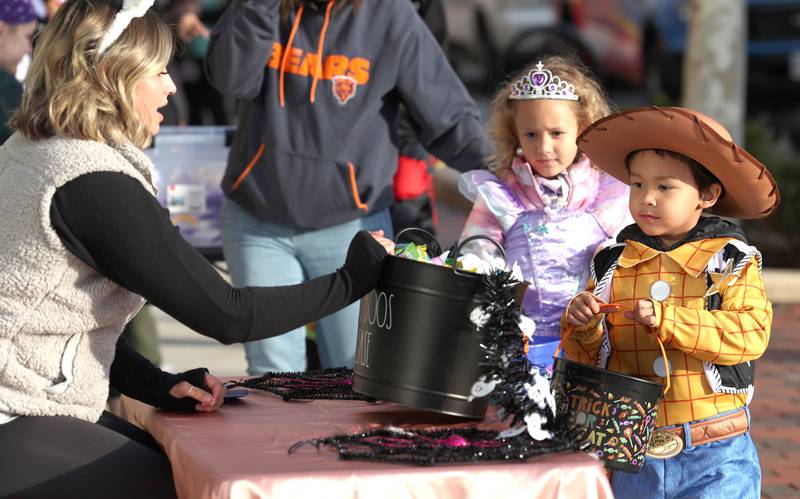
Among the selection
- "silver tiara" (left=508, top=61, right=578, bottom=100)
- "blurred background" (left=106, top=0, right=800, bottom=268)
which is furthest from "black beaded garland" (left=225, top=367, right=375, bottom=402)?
"blurred background" (left=106, top=0, right=800, bottom=268)

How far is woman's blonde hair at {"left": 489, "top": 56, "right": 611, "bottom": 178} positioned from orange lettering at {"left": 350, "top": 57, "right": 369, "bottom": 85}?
0.50 metres

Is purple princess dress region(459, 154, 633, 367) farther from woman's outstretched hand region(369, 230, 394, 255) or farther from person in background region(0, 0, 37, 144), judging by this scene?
person in background region(0, 0, 37, 144)

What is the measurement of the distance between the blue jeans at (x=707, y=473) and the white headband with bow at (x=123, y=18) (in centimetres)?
159

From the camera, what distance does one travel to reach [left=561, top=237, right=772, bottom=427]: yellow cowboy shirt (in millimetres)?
3080

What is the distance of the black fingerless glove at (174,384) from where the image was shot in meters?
3.21

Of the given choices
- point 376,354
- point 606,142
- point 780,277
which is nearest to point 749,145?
point 780,277

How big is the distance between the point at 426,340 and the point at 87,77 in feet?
3.22

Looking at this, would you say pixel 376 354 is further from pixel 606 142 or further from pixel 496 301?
pixel 606 142

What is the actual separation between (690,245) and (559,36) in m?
12.1

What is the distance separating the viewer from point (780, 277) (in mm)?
8773

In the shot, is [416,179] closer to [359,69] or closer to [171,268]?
[359,69]

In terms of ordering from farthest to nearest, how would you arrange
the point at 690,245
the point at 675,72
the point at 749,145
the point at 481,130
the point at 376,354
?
→ the point at 675,72 → the point at 749,145 → the point at 481,130 → the point at 690,245 → the point at 376,354

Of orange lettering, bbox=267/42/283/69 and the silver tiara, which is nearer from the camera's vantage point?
→ the silver tiara

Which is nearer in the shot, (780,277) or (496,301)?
(496,301)
